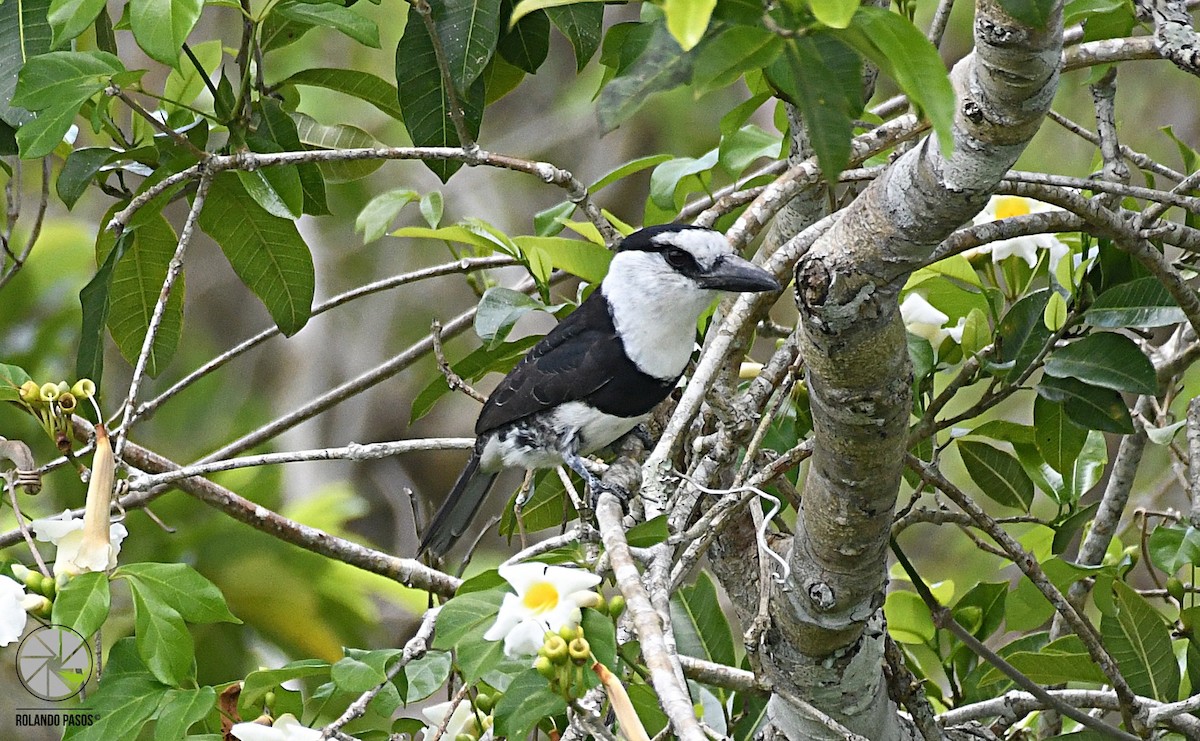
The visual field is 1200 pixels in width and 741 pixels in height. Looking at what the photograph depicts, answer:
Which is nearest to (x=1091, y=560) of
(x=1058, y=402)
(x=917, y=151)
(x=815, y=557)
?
(x=1058, y=402)

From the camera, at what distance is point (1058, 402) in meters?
1.74

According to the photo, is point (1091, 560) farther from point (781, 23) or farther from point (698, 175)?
point (781, 23)

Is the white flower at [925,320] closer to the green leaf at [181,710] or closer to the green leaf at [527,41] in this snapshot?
the green leaf at [527,41]

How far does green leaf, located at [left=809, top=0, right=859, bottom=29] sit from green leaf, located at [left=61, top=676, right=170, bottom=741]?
1069mm

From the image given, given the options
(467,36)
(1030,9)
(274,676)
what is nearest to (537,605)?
(274,676)

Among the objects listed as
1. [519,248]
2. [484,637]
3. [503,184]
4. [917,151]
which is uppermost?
[917,151]

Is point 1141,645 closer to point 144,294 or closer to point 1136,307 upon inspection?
point 1136,307

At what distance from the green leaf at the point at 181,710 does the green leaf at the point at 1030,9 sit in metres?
1.07

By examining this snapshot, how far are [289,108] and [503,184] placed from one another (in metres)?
4.11

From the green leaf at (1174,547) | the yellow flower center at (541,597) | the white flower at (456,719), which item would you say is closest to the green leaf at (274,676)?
the white flower at (456,719)

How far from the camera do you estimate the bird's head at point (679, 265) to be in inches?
72.3

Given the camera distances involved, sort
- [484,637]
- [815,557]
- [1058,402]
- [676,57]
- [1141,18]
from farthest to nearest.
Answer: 1. [1058,402]
2. [1141,18]
3. [815,557]
4. [484,637]
5. [676,57]

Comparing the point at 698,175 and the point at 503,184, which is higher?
the point at 698,175

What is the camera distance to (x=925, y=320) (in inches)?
70.2
